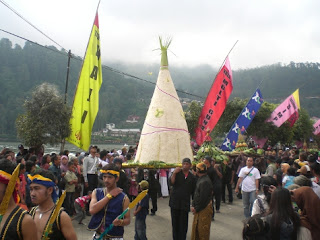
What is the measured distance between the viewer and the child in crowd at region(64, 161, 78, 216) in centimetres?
717

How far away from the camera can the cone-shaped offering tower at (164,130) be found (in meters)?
9.86

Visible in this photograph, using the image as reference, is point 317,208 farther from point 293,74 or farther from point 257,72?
point 257,72

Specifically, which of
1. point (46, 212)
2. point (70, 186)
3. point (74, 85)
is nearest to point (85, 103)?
point (70, 186)

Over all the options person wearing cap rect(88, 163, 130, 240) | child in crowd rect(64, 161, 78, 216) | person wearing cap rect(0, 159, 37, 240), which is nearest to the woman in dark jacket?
person wearing cap rect(88, 163, 130, 240)

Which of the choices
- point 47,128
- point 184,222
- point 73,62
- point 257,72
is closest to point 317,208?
point 184,222

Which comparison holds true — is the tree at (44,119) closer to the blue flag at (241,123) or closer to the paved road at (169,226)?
the paved road at (169,226)

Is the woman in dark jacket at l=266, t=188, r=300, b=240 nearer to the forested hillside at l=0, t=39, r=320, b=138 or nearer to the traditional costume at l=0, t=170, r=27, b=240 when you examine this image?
the traditional costume at l=0, t=170, r=27, b=240

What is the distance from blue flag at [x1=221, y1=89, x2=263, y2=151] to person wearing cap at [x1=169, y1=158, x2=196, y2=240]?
7.40m

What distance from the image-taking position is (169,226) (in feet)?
23.2

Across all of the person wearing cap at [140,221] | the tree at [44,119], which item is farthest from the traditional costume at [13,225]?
the tree at [44,119]

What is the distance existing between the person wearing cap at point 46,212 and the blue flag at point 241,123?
35.2ft

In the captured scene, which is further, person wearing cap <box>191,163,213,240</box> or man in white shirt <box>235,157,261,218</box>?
man in white shirt <box>235,157,261,218</box>

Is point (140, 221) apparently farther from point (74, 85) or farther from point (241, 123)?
point (74, 85)

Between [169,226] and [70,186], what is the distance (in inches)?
103
